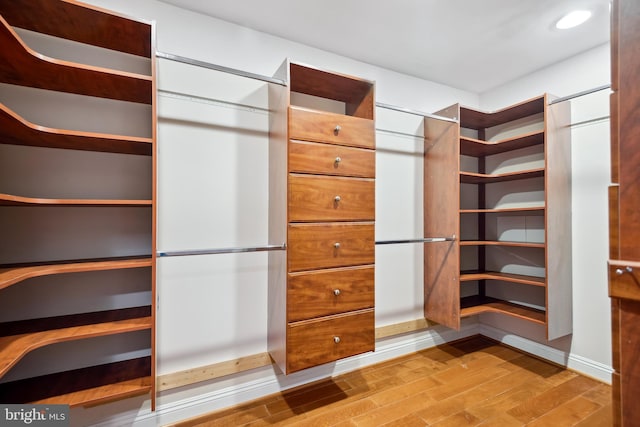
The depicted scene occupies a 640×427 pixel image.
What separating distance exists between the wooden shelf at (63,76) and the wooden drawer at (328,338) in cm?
144

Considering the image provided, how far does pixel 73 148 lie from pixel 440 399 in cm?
256

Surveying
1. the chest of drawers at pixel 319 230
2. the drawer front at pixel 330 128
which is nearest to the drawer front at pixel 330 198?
the chest of drawers at pixel 319 230

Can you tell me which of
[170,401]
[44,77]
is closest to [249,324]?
[170,401]

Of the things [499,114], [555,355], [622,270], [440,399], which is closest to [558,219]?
[499,114]

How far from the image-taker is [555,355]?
231cm

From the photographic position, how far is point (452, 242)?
2.29 metres

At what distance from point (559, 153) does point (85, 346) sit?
3.27m

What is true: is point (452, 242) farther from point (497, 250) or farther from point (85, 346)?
point (85, 346)

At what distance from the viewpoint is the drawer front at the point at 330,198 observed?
1.58m

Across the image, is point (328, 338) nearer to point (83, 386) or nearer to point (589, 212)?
point (83, 386)

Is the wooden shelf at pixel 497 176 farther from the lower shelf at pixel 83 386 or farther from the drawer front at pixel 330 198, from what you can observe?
the lower shelf at pixel 83 386

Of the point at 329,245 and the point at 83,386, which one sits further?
the point at 329,245

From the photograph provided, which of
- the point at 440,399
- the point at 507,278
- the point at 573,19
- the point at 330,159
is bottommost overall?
the point at 440,399

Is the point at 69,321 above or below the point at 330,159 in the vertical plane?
below
